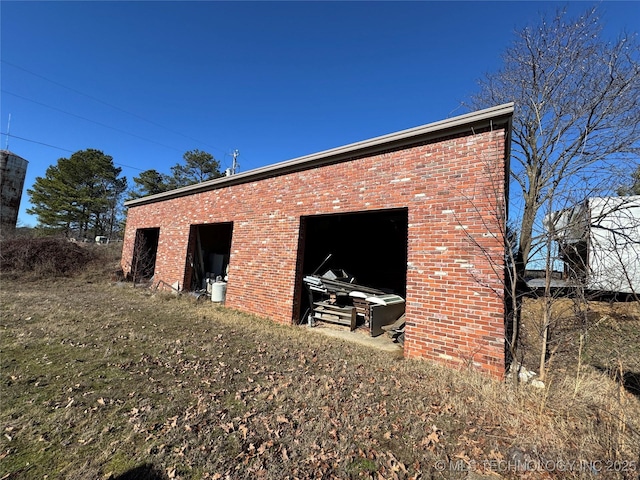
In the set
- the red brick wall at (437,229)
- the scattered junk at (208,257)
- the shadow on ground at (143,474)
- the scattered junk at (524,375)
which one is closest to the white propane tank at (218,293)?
the scattered junk at (208,257)

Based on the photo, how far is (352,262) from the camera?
1054 centimetres

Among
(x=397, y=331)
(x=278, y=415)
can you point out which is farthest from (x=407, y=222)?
(x=278, y=415)

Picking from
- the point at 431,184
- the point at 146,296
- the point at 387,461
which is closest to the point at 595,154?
the point at 431,184

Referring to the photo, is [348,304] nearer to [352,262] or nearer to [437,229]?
[352,262]

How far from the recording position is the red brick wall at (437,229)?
4344 millimetres

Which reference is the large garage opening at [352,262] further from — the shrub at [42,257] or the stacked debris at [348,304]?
the shrub at [42,257]

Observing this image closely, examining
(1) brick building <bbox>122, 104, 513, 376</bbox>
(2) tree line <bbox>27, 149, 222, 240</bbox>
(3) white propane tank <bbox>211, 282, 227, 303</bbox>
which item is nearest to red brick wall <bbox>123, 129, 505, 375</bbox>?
(1) brick building <bbox>122, 104, 513, 376</bbox>

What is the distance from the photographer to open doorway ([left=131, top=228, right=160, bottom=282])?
1334 centimetres

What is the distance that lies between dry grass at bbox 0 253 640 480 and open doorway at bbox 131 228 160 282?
341 inches

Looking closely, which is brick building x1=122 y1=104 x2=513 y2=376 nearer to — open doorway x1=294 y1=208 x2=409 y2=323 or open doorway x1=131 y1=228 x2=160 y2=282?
open doorway x1=294 y1=208 x2=409 y2=323

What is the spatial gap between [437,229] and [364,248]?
6228 mm

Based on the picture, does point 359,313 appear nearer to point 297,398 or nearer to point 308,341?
point 308,341

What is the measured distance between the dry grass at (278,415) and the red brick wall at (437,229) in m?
0.59

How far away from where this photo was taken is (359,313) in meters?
7.32
